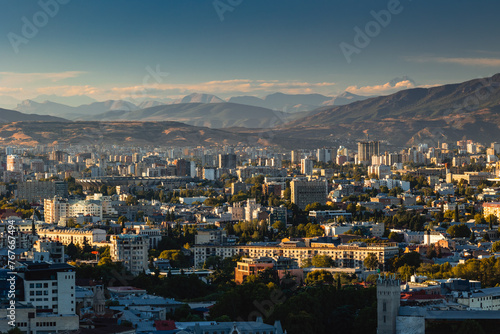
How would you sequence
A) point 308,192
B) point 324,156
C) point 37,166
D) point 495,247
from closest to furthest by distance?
point 495,247, point 308,192, point 37,166, point 324,156

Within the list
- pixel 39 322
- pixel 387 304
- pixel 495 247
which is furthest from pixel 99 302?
pixel 495 247

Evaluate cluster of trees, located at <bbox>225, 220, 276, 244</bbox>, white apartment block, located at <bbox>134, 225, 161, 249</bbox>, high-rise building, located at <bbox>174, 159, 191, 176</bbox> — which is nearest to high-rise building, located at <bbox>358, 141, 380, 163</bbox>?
high-rise building, located at <bbox>174, 159, 191, 176</bbox>

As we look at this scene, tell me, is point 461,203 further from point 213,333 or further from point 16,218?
point 213,333

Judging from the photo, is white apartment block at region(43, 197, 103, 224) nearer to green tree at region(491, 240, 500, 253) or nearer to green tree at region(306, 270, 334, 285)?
green tree at region(491, 240, 500, 253)

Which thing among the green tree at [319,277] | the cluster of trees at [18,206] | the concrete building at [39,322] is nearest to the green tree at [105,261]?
the green tree at [319,277]

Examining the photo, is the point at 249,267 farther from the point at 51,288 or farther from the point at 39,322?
the point at 39,322

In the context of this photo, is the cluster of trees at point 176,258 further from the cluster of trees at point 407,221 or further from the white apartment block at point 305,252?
the cluster of trees at point 407,221
